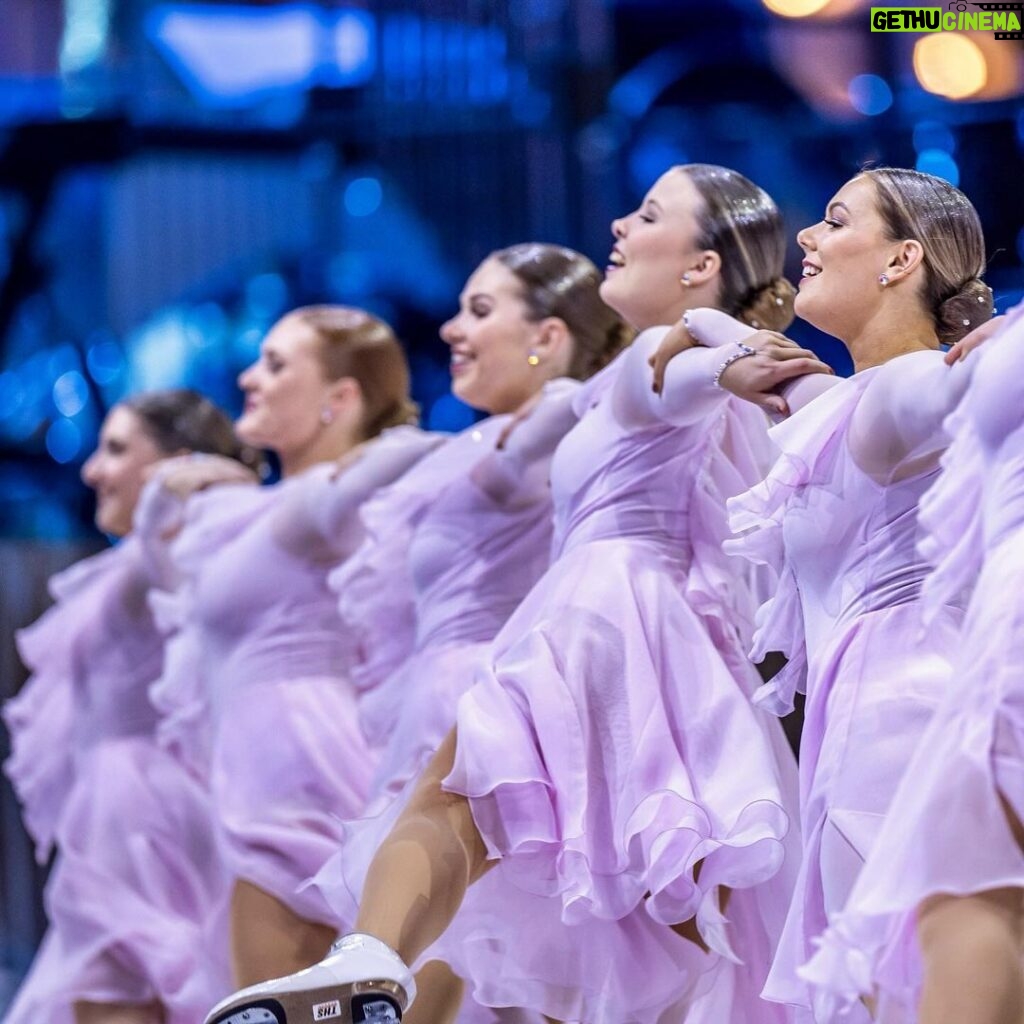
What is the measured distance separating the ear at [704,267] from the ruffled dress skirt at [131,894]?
6.45 feet

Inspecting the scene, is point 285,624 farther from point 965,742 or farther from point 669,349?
point 965,742

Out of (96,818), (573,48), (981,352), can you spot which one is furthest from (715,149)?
(981,352)

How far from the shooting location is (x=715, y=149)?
7109 millimetres

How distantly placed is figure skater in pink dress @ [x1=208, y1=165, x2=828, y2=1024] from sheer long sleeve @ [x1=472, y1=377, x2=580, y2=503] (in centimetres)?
10

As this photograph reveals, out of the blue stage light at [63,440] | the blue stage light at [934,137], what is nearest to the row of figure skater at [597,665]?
the blue stage light at [934,137]

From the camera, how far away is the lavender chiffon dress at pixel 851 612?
101 inches

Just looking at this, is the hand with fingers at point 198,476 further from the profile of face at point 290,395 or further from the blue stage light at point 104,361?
the blue stage light at point 104,361

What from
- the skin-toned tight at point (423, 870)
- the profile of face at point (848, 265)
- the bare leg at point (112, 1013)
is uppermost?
the profile of face at point (848, 265)

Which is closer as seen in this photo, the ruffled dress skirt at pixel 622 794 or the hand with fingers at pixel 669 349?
the ruffled dress skirt at pixel 622 794

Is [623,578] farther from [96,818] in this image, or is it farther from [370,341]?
[96,818]

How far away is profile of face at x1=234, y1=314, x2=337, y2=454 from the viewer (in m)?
4.64

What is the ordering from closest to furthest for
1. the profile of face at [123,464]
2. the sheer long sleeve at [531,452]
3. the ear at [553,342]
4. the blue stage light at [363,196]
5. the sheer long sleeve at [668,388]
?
the sheer long sleeve at [668,388]
the sheer long sleeve at [531,452]
the ear at [553,342]
the profile of face at [123,464]
the blue stage light at [363,196]

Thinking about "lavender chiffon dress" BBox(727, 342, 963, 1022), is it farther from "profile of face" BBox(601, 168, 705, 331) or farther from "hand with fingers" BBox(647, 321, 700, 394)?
"profile of face" BBox(601, 168, 705, 331)

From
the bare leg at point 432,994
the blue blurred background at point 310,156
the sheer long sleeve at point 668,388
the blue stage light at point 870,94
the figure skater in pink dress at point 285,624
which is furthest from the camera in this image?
the blue blurred background at point 310,156
